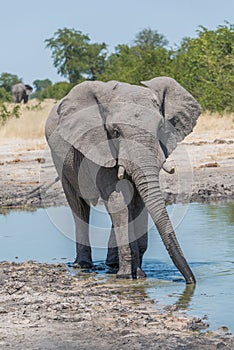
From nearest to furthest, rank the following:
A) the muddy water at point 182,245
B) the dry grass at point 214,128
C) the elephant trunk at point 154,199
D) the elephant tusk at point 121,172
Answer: the muddy water at point 182,245
the elephant trunk at point 154,199
the elephant tusk at point 121,172
the dry grass at point 214,128

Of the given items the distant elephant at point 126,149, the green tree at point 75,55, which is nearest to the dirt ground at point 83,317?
the distant elephant at point 126,149

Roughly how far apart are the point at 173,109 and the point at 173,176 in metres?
7.07

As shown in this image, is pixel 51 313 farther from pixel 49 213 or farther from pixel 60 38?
pixel 60 38

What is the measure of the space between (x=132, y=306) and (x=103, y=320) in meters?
0.61

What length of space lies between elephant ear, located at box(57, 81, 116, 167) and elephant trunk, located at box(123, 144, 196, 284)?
0.49m

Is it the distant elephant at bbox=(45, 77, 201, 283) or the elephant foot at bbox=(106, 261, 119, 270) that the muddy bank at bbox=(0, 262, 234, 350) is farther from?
the elephant foot at bbox=(106, 261, 119, 270)

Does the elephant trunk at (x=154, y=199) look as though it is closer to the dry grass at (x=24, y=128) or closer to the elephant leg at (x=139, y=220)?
the elephant leg at (x=139, y=220)

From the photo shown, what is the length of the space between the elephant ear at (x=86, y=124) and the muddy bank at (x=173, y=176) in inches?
206

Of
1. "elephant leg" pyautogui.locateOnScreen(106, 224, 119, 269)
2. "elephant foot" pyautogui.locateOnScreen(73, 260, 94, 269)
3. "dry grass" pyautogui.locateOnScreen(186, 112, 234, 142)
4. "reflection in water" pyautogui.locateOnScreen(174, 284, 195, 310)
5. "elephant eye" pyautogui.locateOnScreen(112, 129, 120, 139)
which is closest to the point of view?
"reflection in water" pyautogui.locateOnScreen(174, 284, 195, 310)

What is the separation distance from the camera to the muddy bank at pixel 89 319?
5285mm

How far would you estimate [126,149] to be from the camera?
6953mm

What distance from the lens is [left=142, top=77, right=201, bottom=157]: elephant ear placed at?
7.69 m

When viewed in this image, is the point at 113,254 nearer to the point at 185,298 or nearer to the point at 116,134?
the point at 116,134

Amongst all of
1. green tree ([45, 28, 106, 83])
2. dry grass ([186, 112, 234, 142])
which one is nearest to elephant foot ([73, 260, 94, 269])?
dry grass ([186, 112, 234, 142])
